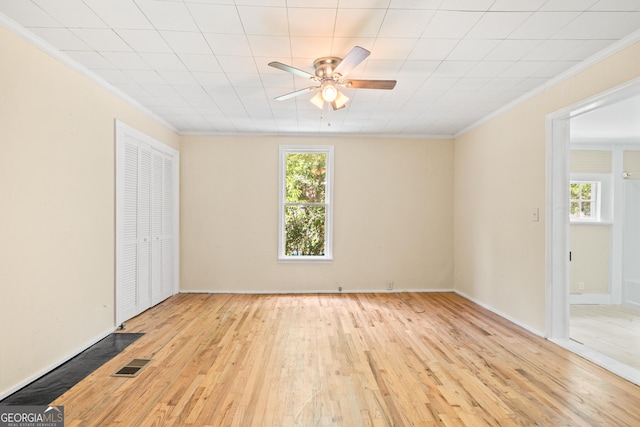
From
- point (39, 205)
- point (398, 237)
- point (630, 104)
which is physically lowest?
point (398, 237)

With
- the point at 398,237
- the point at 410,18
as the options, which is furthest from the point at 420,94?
the point at 398,237

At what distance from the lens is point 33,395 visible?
2.42 metres

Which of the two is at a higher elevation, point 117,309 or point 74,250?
point 74,250

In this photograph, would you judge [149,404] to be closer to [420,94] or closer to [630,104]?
[420,94]

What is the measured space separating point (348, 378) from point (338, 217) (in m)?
3.34

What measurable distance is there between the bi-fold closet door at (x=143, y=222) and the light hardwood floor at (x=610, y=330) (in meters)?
4.87

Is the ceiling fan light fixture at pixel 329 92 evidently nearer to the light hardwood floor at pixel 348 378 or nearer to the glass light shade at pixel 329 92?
the glass light shade at pixel 329 92

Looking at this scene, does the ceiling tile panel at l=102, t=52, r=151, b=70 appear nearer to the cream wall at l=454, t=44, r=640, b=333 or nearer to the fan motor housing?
the fan motor housing

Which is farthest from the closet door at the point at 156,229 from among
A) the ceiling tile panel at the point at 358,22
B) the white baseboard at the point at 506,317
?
the white baseboard at the point at 506,317

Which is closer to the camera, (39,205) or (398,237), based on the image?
(39,205)

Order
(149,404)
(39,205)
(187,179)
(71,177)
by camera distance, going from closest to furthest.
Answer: (149,404)
(39,205)
(71,177)
(187,179)

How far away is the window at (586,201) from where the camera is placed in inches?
227

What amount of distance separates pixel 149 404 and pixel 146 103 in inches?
131

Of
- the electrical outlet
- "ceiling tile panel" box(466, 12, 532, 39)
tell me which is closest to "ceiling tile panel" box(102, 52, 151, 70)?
"ceiling tile panel" box(466, 12, 532, 39)
